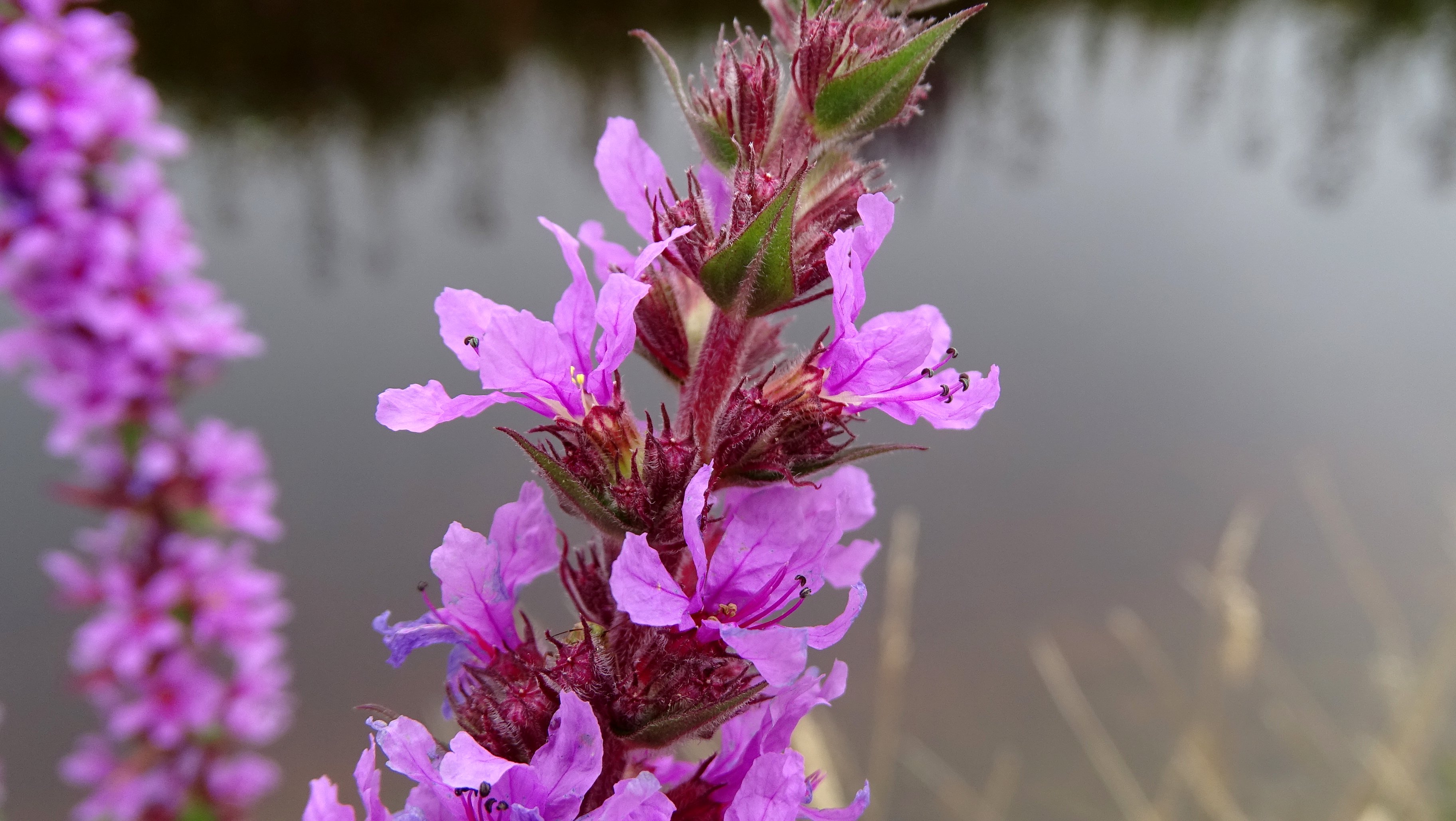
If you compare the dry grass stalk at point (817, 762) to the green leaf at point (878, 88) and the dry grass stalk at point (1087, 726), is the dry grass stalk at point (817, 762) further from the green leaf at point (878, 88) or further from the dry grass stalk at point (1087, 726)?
the green leaf at point (878, 88)

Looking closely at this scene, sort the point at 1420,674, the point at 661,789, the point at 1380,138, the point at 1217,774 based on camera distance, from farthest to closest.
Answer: the point at 1380,138 → the point at 1420,674 → the point at 1217,774 → the point at 661,789

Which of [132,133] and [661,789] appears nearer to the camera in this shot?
Result: [661,789]

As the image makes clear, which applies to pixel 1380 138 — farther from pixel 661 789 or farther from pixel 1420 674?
pixel 661 789

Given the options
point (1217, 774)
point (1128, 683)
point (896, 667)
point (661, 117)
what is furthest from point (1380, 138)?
point (896, 667)

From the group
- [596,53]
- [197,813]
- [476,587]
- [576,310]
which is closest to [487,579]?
[476,587]

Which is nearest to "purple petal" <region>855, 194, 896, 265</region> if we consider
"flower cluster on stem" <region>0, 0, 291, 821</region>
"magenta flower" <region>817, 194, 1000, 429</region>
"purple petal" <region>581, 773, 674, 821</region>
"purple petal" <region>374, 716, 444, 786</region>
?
"magenta flower" <region>817, 194, 1000, 429</region>

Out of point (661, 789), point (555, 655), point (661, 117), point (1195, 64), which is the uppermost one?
point (555, 655)

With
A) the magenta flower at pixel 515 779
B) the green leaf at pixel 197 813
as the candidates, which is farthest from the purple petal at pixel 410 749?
the green leaf at pixel 197 813
